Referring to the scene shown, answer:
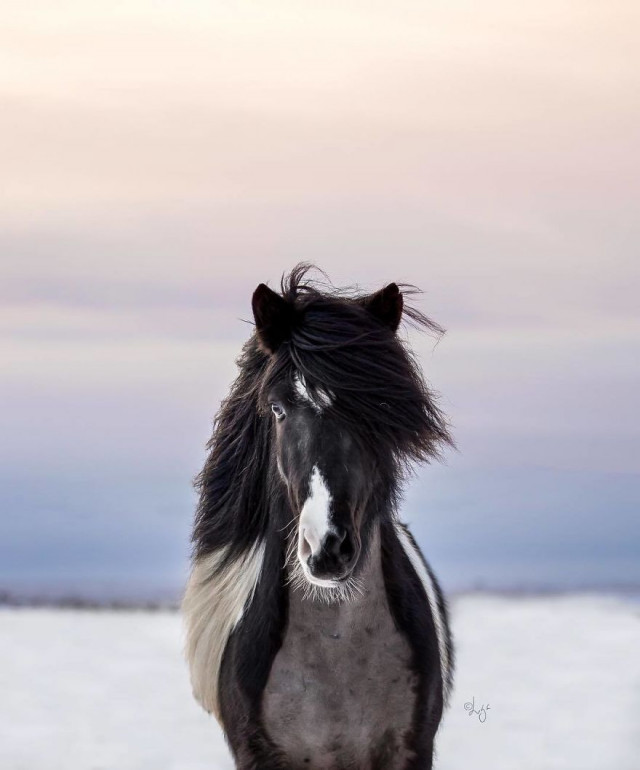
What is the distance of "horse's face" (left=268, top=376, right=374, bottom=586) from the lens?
12.8ft

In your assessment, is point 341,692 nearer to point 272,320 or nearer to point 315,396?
point 315,396

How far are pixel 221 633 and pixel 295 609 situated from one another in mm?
571

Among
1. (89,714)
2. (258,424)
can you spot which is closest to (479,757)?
(89,714)

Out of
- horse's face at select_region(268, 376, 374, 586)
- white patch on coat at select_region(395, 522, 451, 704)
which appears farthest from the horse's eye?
white patch on coat at select_region(395, 522, 451, 704)

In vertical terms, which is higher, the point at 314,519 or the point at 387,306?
the point at 387,306

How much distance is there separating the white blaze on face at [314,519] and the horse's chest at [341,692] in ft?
2.11

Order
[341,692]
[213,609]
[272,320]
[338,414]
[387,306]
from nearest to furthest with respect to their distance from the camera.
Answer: [338,414], [341,692], [272,320], [387,306], [213,609]

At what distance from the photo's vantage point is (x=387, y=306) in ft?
15.4

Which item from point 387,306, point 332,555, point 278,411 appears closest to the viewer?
point 332,555

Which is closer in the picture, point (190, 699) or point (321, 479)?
point (321, 479)

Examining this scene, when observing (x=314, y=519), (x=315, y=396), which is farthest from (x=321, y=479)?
(x=315, y=396)

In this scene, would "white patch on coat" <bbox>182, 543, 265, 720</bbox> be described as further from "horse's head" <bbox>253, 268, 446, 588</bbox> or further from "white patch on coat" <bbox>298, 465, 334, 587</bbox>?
"white patch on coat" <bbox>298, 465, 334, 587</bbox>

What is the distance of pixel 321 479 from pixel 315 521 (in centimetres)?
16

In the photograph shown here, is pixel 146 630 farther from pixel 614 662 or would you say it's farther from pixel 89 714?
pixel 614 662
